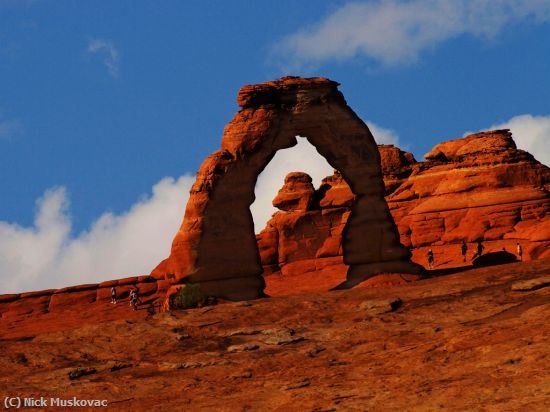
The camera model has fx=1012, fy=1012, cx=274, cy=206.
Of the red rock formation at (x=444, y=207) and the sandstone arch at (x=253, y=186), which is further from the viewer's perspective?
the red rock formation at (x=444, y=207)

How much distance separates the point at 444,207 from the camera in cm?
5816

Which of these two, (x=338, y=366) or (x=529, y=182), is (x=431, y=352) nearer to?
(x=338, y=366)

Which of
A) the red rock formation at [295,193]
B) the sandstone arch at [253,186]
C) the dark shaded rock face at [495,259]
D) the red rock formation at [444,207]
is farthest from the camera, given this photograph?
the red rock formation at [295,193]

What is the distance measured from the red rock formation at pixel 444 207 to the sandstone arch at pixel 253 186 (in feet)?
47.1

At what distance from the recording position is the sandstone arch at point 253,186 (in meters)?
37.2

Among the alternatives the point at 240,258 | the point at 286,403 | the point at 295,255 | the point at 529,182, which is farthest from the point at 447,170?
the point at 286,403

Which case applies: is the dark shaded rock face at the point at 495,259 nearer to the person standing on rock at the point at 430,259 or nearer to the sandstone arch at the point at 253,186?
the sandstone arch at the point at 253,186

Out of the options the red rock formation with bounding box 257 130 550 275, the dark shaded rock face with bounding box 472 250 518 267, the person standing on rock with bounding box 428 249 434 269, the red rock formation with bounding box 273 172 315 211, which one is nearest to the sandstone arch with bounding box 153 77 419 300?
the dark shaded rock face with bounding box 472 250 518 267

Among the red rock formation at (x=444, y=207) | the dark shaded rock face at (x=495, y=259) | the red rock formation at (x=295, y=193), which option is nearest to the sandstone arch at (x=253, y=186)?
the dark shaded rock face at (x=495, y=259)

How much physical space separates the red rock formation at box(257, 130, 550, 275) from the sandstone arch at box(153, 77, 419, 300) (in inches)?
566

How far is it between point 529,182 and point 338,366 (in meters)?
36.7

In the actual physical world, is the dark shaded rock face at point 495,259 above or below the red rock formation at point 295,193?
below

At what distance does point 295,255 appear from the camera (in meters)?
60.6

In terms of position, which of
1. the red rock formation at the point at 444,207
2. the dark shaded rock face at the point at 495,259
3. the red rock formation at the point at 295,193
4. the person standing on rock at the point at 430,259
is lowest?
the dark shaded rock face at the point at 495,259
